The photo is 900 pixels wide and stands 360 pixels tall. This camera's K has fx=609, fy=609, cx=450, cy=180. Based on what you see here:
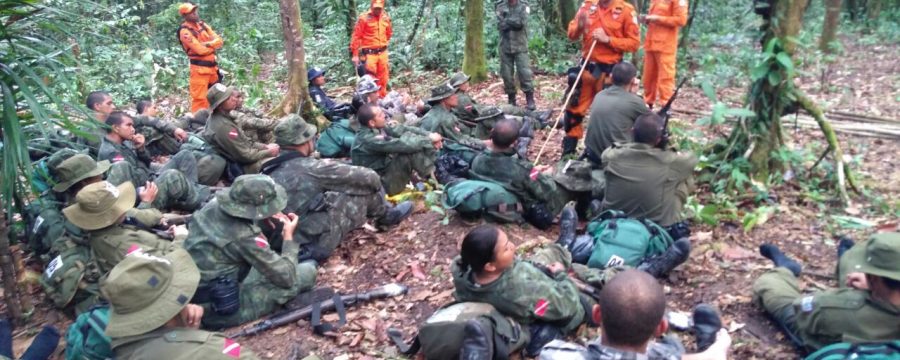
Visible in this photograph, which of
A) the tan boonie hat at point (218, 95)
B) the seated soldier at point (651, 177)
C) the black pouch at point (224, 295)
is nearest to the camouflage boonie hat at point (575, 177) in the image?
the seated soldier at point (651, 177)

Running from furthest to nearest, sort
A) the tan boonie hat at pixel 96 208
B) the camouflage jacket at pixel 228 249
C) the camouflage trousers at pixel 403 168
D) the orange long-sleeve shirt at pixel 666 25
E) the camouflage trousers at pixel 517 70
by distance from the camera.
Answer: the camouflage trousers at pixel 517 70 < the orange long-sleeve shirt at pixel 666 25 < the camouflage trousers at pixel 403 168 < the camouflage jacket at pixel 228 249 < the tan boonie hat at pixel 96 208

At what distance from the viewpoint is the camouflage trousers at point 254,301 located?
5062 millimetres

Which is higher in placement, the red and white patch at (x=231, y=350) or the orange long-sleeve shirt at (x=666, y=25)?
the orange long-sleeve shirt at (x=666, y=25)

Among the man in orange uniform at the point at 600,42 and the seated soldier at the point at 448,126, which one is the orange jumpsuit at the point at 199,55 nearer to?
the seated soldier at the point at 448,126

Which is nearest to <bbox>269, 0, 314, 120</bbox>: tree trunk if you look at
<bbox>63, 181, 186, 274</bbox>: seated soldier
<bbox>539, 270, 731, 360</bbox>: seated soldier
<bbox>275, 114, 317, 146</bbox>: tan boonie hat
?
<bbox>275, 114, 317, 146</bbox>: tan boonie hat

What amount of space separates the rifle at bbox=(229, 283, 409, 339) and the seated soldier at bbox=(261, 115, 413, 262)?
974 mm

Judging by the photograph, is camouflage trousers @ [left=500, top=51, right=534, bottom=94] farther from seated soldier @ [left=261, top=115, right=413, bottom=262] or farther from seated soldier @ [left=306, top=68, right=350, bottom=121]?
seated soldier @ [left=261, top=115, right=413, bottom=262]

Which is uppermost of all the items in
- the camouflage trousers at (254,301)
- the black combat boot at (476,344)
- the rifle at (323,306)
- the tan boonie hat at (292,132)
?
the tan boonie hat at (292,132)

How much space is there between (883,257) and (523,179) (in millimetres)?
3518

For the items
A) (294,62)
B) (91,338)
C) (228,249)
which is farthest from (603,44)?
(91,338)

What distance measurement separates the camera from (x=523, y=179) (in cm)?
663

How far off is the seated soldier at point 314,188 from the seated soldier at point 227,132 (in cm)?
168

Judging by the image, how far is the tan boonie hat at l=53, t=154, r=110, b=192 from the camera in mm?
5562

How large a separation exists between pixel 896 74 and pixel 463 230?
11.8m
